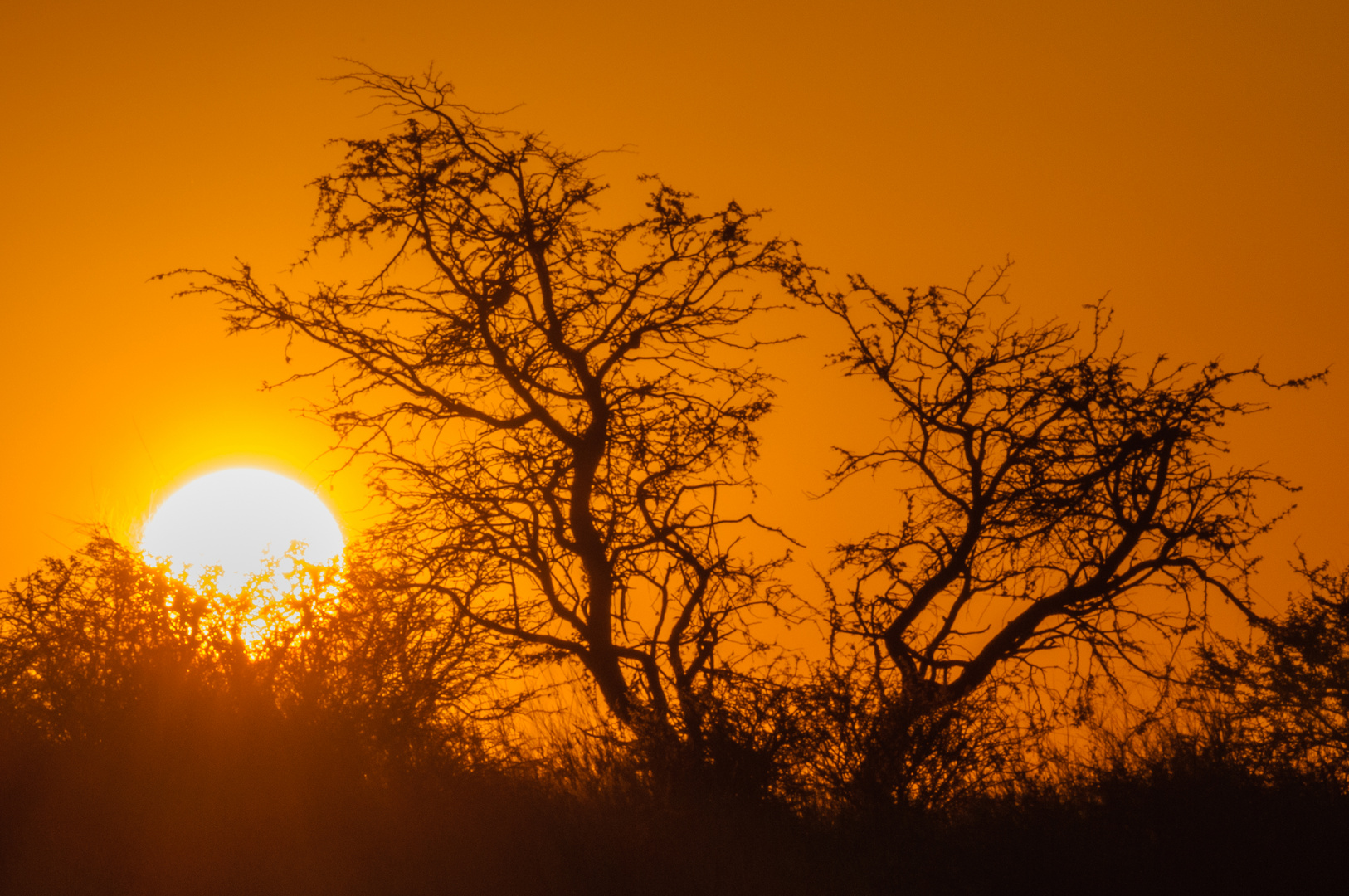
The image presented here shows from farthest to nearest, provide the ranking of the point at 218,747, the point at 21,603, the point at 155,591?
1. the point at 21,603
2. the point at 155,591
3. the point at 218,747

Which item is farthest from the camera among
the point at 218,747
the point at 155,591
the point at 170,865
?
the point at 155,591

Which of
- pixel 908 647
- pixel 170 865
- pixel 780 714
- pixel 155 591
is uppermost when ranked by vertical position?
pixel 155 591

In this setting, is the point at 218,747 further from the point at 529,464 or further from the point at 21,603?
the point at 529,464

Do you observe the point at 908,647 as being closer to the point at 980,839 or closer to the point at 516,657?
the point at 980,839

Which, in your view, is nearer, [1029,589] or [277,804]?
[277,804]

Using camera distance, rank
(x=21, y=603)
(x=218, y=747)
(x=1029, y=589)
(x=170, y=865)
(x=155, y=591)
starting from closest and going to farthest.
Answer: (x=170, y=865) < (x=218, y=747) < (x=155, y=591) < (x=21, y=603) < (x=1029, y=589)

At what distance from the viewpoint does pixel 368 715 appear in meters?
6.91

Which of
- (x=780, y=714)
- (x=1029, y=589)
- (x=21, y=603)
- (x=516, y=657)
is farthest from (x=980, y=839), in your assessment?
(x=21, y=603)

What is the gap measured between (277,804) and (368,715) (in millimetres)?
704

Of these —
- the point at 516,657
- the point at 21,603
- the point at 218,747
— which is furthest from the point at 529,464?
the point at 21,603

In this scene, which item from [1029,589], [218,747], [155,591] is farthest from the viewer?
[1029,589]

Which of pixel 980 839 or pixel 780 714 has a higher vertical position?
pixel 780 714

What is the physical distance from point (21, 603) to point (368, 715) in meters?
2.66

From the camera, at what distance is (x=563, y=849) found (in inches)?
253
